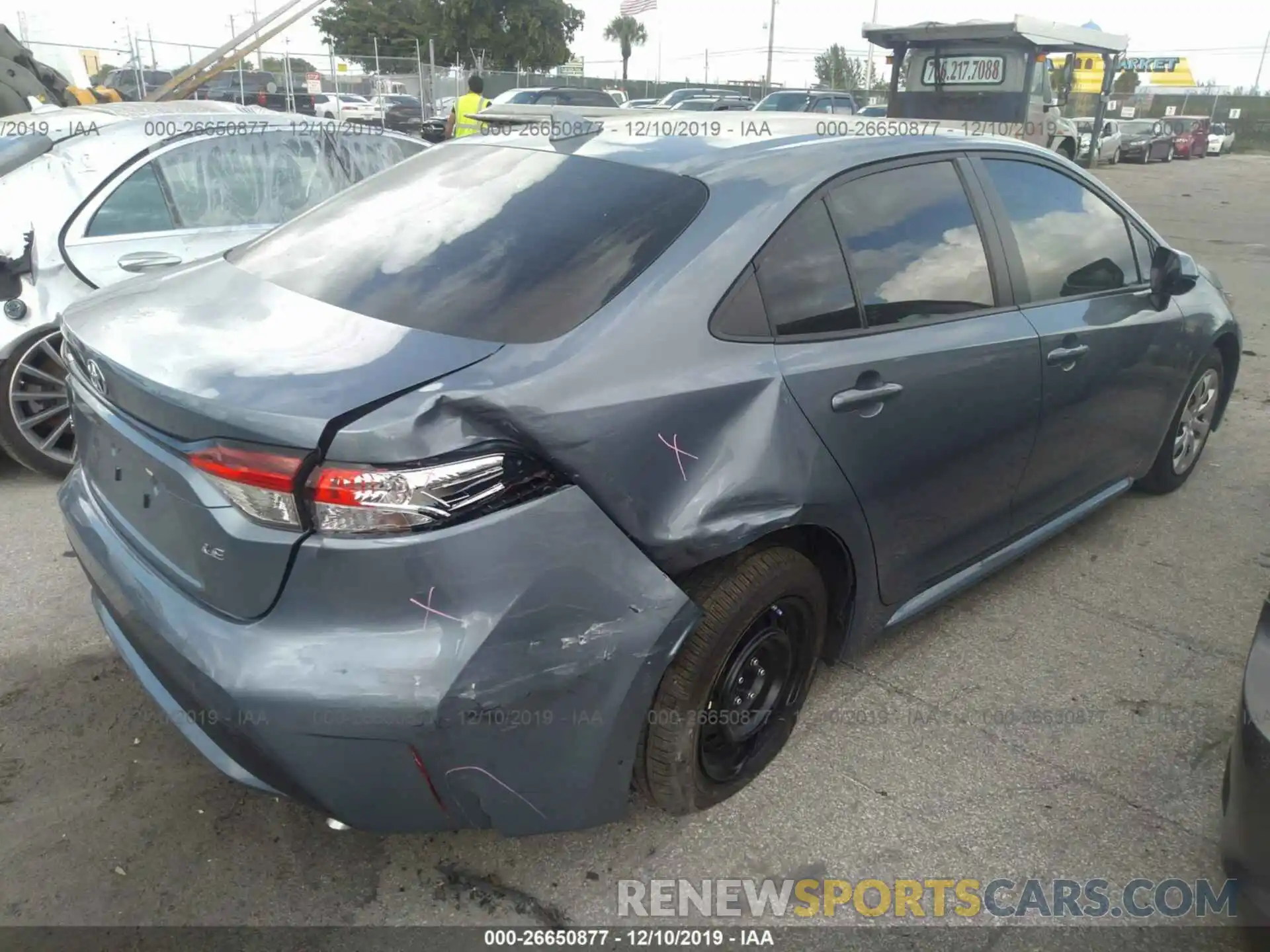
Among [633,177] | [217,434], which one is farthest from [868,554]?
[217,434]

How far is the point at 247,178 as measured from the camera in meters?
4.89

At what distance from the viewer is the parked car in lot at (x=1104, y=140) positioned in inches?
900

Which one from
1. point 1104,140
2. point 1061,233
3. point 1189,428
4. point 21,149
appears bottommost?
point 1189,428

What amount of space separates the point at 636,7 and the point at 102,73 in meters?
18.2

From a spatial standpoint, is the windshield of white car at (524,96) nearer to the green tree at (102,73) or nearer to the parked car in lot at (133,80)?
the parked car in lot at (133,80)

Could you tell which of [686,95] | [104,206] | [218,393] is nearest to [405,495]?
[218,393]

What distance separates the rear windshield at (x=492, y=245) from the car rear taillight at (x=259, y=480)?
446mm

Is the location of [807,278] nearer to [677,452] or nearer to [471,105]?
[677,452]

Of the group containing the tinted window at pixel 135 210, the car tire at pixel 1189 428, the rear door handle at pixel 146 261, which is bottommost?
the car tire at pixel 1189 428

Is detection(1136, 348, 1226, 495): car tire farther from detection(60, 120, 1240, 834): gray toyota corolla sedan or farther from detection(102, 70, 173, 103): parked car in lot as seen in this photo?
detection(102, 70, 173, 103): parked car in lot

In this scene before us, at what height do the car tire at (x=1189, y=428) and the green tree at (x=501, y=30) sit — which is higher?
the green tree at (x=501, y=30)

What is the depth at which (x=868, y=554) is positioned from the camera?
2.54 meters

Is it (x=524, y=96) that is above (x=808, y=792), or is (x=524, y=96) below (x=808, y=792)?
above

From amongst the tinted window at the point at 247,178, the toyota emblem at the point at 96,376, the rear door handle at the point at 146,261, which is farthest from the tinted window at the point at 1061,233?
the rear door handle at the point at 146,261
